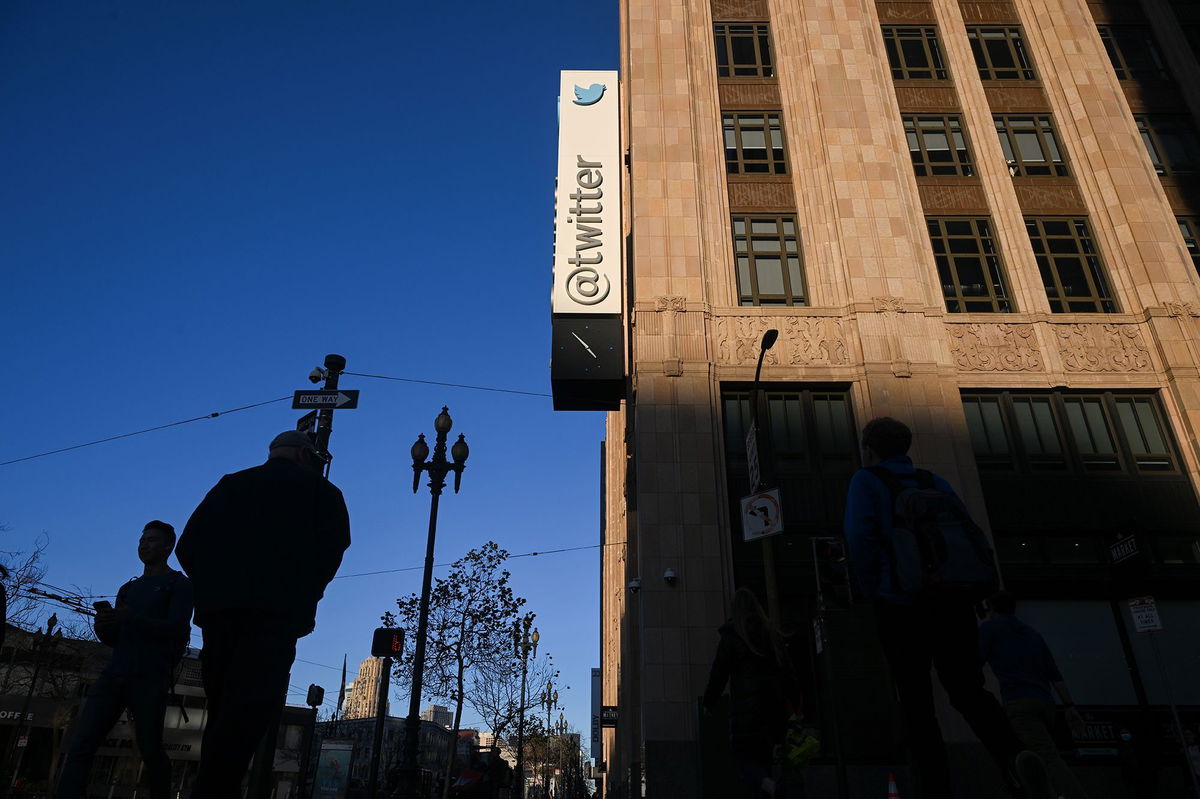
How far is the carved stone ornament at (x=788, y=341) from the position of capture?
1898cm

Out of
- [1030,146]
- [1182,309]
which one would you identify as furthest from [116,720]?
[1030,146]

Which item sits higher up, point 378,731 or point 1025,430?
point 1025,430

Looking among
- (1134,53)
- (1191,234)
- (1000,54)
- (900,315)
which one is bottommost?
(900,315)

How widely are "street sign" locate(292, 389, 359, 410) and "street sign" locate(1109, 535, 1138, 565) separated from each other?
46.9 ft

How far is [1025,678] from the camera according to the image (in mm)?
6484

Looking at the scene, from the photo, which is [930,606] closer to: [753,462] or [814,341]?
[753,462]

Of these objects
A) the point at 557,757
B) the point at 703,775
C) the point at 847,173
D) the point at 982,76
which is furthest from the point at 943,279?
the point at 557,757

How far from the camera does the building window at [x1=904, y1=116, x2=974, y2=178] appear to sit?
875 inches

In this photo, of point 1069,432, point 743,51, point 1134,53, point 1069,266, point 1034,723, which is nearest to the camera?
point 1034,723

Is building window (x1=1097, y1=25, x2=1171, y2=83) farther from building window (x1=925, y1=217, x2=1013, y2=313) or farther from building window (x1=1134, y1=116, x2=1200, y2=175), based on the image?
building window (x1=925, y1=217, x2=1013, y2=313)

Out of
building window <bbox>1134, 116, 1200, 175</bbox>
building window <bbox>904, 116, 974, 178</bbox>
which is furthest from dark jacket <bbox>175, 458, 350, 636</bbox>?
building window <bbox>1134, 116, 1200, 175</bbox>

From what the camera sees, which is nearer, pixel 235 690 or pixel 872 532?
pixel 235 690

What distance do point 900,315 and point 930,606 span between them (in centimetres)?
1651

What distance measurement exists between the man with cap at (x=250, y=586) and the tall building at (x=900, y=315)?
10.1 m
